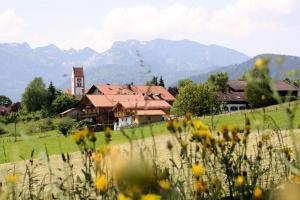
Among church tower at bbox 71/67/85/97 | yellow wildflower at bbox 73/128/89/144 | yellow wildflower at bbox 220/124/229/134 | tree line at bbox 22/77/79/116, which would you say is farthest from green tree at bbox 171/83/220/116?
church tower at bbox 71/67/85/97

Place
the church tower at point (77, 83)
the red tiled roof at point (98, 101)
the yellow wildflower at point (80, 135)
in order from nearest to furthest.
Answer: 1. the yellow wildflower at point (80, 135)
2. the red tiled roof at point (98, 101)
3. the church tower at point (77, 83)

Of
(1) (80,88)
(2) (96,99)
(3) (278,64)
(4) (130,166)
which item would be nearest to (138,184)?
(4) (130,166)

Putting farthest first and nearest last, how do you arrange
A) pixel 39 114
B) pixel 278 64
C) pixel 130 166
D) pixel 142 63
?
pixel 39 114 → pixel 142 63 → pixel 278 64 → pixel 130 166

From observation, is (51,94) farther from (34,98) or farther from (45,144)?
(45,144)

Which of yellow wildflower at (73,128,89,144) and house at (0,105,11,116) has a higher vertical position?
house at (0,105,11,116)

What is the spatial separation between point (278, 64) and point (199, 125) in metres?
1.28

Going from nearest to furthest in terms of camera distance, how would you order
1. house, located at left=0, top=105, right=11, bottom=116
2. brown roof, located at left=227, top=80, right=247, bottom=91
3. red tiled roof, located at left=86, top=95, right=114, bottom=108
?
red tiled roof, located at left=86, top=95, right=114, bottom=108 < house, located at left=0, top=105, right=11, bottom=116 < brown roof, located at left=227, top=80, right=247, bottom=91

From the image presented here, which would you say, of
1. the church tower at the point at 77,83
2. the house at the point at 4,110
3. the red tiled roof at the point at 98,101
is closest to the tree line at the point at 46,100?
the house at the point at 4,110

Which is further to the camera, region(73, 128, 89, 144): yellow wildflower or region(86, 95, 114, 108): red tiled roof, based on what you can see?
region(86, 95, 114, 108): red tiled roof

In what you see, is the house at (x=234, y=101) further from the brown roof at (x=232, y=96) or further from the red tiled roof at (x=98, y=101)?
the red tiled roof at (x=98, y=101)

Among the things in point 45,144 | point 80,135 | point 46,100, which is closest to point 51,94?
point 46,100

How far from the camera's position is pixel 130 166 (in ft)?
3.20

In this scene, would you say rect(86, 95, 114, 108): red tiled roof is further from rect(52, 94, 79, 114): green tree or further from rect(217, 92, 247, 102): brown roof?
rect(217, 92, 247, 102): brown roof

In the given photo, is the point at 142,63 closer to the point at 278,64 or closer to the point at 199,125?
the point at 199,125
